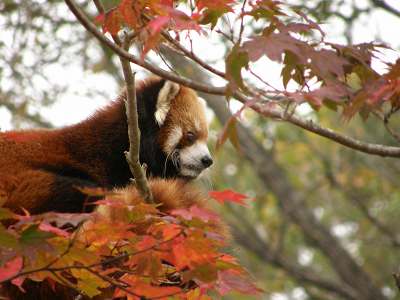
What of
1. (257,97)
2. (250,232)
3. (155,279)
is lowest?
(250,232)

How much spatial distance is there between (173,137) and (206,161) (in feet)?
1.04

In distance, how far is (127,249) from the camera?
113 inches

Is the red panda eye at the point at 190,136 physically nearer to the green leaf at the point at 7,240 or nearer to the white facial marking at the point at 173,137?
the white facial marking at the point at 173,137

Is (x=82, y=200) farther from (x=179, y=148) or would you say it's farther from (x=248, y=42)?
(x=248, y=42)

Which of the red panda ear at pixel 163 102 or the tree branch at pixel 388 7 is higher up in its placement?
the tree branch at pixel 388 7

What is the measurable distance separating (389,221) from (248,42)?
33.4 ft

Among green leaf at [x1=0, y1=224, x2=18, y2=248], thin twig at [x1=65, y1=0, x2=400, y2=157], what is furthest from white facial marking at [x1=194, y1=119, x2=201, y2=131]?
green leaf at [x1=0, y1=224, x2=18, y2=248]

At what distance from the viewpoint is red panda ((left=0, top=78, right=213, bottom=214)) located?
406 centimetres

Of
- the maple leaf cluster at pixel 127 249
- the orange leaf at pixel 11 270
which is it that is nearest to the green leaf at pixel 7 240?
the maple leaf cluster at pixel 127 249

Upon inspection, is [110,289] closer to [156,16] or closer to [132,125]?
[132,125]

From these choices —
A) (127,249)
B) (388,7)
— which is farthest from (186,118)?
(127,249)

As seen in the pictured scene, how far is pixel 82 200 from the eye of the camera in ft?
13.7

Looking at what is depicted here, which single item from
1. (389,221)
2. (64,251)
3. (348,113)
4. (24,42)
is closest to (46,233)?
(64,251)

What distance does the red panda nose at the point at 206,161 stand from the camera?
5.00 meters
